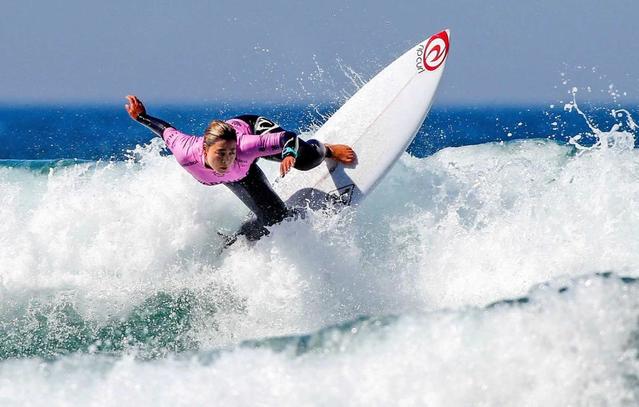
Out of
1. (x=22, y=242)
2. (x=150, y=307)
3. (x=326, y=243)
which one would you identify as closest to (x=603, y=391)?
(x=326, y=243)

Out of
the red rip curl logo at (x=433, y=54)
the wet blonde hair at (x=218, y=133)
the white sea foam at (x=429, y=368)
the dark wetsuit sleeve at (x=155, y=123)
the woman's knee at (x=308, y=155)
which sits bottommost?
the white sea foam at (x=429, y=368)

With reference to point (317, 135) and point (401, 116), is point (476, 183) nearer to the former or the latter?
point (401, 116)

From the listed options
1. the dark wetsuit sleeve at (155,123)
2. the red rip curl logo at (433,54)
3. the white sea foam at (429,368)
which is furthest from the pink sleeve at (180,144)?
the red rip curl logo at (433,54)

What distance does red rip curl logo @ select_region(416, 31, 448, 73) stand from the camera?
7953 millimetres

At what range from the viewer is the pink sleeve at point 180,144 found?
233 inches

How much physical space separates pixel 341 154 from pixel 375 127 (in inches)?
24.5

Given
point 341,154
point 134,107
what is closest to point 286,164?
point 341,154

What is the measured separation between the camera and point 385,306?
5906 millimetres

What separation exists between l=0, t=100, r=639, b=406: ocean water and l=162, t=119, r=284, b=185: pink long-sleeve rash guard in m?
0.70

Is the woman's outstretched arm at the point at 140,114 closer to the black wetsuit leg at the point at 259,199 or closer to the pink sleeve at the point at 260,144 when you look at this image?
the black wetsuit leg at the point at 259,199

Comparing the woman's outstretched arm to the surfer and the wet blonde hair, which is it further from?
the wet blonde hair

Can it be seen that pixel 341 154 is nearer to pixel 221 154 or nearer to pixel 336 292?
pixel 336 292

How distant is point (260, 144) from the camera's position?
19.3ft

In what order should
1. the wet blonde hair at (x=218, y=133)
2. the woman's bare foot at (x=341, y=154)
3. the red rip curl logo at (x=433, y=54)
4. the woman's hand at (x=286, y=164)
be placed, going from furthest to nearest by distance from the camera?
the red rip curl logo at (x=433, y=54), the woman's bare foot at (x=341, y=154), the woman's hand at (x=286, y=164), the wet blonde hair at (x=218, y=133)
